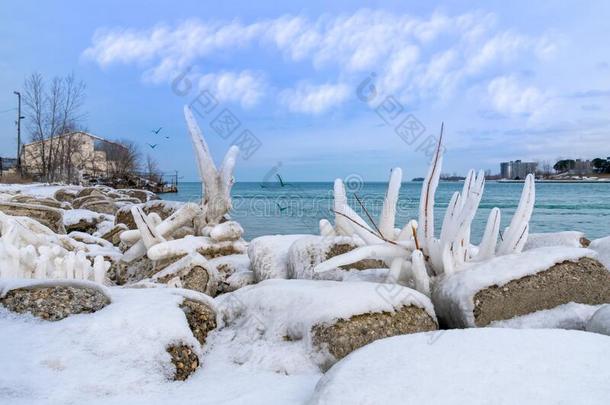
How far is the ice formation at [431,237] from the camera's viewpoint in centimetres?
402

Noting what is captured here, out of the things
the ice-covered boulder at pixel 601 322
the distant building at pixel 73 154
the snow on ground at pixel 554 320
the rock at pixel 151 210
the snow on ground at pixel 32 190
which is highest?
the distant building at pixel 73 154

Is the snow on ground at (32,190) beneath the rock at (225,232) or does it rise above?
above

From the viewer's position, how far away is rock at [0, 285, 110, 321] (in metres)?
2.99

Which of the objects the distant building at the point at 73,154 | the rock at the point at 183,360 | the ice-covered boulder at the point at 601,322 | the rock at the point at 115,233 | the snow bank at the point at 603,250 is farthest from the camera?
the distant building at the point at 73,154

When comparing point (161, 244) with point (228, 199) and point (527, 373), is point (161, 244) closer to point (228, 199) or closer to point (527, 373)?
point (228, 199)

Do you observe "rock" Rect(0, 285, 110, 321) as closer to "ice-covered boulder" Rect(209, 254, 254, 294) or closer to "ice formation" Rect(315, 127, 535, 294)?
"ice formation" Rect(315, 127, 535, 294)

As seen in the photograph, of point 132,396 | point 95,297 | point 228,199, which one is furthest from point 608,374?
point 228,199

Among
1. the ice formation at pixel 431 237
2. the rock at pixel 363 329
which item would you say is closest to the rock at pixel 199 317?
the rock at pixel 363 329

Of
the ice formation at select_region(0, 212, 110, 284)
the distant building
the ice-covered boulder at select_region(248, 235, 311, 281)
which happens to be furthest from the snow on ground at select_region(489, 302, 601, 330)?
the distant building

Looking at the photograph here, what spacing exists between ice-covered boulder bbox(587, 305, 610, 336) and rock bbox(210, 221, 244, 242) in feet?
14.8

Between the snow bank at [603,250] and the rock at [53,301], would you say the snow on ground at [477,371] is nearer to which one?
the rock at [53,301]

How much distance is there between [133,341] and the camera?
2.85 meters

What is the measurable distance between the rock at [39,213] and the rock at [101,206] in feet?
19.4

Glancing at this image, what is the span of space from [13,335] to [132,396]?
78 centimetres
